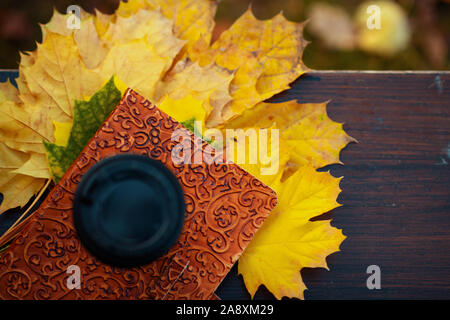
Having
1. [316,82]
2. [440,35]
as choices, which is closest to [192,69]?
[316,82]

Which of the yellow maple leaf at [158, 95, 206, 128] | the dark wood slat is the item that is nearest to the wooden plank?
the dark wood slat

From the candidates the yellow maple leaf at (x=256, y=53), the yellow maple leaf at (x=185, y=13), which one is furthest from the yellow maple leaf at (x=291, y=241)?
the yellow maple leaf at (x=185, y=13)

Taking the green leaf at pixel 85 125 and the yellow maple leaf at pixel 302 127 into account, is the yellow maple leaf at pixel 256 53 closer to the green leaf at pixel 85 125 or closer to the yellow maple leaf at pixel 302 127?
the yellow maple leaf at pixel 302 127

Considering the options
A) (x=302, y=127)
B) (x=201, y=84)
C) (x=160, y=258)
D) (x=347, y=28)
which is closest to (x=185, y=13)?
(x=201, y=84)

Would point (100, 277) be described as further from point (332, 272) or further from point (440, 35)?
point (440, 35)

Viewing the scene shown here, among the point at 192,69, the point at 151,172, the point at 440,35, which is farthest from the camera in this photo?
the point at 440,35

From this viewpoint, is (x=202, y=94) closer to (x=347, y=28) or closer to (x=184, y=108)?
(x=184, y=108)
